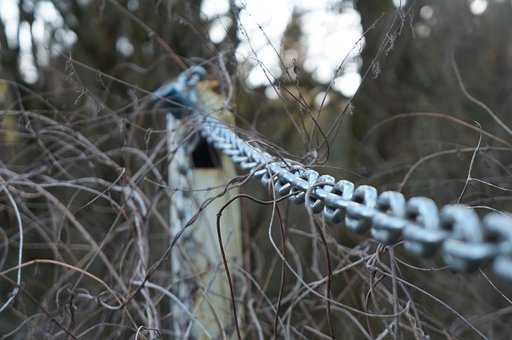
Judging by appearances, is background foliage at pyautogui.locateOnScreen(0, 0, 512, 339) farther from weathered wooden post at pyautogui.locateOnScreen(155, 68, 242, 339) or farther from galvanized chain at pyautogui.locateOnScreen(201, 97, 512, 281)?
galvanized chain at pyautogui.locateOnScreen(201, 97, 512, 281)

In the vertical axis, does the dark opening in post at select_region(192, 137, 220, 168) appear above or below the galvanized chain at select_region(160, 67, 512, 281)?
above

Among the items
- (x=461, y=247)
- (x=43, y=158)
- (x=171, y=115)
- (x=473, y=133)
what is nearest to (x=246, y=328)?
(x=171, y=115)

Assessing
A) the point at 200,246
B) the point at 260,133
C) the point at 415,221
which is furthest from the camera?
the point at 260,133

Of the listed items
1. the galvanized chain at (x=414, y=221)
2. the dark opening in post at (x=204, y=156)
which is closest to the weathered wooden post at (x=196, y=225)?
the dark opening in post at (x=204, y=156)

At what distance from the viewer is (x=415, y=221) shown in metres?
0.47

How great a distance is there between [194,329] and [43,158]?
691mm

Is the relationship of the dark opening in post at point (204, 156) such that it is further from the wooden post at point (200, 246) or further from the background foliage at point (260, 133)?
the background foliage at point (260, 133)

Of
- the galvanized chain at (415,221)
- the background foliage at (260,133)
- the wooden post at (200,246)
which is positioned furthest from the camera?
the background foliage at (260,133)

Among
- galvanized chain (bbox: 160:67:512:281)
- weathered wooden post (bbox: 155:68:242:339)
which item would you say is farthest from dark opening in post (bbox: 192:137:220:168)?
galvanized chain (bbox: 160:67:512:281)

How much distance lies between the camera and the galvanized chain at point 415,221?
394 mm

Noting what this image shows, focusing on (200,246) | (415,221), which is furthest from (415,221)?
(200,246)

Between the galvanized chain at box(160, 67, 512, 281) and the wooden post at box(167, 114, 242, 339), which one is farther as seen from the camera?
the wooden post at box(167, 114, 242, 339)

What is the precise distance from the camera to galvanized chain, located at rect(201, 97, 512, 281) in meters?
0.39

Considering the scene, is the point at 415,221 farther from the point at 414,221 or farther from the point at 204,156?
the point at 204,156
